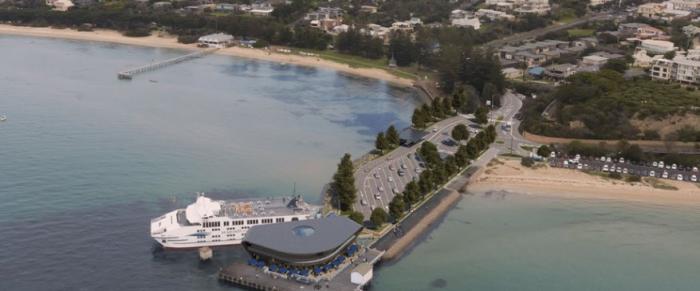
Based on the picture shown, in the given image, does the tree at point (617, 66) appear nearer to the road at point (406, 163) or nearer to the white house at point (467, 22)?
the road at point (406, 163)

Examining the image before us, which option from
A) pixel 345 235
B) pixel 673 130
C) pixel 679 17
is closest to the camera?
pixel 345 235

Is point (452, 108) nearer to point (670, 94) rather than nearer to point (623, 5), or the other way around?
point (670, 94)

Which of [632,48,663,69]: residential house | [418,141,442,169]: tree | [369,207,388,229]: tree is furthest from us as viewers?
[632,48,663,69]: residential house

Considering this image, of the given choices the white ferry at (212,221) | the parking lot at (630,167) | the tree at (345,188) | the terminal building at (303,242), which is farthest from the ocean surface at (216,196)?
the parking lot at (630,167)

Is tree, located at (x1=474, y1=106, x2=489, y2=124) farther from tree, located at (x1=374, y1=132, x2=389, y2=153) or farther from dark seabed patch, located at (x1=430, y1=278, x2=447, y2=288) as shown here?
dark seabed patch, located at (x1=430, y1=278, x2=447, y2=288)

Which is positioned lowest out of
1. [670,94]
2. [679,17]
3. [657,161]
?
[657,161]

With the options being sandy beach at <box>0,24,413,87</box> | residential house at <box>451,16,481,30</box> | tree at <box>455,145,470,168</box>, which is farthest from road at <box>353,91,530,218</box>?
residential house at <box>451,16,481,30</box>

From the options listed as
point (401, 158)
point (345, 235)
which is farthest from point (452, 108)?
point (345, 235)
